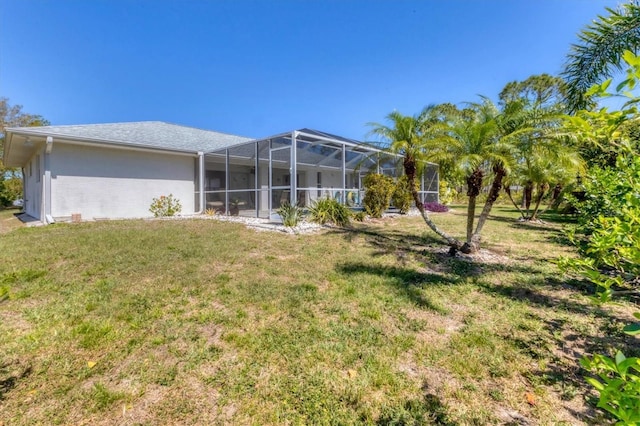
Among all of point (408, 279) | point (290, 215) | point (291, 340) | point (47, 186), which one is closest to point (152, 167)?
point (47, 186)

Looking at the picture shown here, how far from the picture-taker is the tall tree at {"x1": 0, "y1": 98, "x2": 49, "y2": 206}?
22.0m

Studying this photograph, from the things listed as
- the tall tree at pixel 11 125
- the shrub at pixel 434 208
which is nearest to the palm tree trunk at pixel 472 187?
the shrub at pixel 434 208

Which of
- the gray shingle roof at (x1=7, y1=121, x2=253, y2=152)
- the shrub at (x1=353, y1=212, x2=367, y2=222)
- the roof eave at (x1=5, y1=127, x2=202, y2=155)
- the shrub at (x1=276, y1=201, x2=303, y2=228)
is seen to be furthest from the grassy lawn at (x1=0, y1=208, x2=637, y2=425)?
the gray shingle roof at (x1=7, y1=121, x2=253, y2=152)

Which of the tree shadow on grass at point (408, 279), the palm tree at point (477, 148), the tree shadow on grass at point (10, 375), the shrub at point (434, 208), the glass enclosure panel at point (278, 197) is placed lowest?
the tree shadow on grass at point (10, 375)

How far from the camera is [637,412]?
3.10 feet

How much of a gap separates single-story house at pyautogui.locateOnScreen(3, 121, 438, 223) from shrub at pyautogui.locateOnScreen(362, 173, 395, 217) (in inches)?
32.4

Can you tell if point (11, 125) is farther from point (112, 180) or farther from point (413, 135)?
point (413, 135)

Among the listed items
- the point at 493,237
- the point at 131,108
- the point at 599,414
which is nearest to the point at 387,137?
the point at 493,237

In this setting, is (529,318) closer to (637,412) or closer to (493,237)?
(637,412)

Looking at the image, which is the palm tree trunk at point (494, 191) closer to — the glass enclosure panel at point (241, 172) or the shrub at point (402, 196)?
the shrub at point (402, 196)

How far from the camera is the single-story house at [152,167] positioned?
10664 mm

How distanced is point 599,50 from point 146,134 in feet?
53.3

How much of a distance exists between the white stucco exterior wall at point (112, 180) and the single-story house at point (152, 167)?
3cm

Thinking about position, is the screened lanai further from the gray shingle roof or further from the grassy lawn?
the grassy lawn
